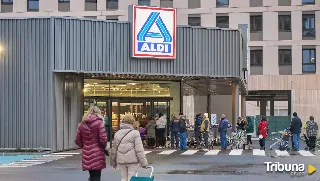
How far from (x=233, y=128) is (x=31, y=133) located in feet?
34.8

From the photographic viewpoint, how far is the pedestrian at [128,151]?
9633 mm

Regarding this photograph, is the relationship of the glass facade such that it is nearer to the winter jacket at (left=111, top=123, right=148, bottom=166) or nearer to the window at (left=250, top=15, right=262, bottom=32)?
the window at (left=250, top=15, right=262, bottom=32)

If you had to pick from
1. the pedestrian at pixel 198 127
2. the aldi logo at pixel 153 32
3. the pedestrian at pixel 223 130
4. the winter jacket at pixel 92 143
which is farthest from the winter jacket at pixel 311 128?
the winter jacket at pixel 92 143

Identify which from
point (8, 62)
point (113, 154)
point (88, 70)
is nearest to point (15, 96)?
point (8, 62)

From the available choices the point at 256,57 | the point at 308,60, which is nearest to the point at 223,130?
the point at 256,57

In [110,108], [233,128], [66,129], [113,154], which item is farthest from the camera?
[110,108]

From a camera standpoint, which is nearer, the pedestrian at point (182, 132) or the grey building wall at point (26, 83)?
the grey building wall at point (26, 83)

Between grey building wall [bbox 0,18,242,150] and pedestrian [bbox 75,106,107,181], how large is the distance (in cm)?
1549

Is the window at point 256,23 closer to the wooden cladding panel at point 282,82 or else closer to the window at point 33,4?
the wooden cladding panel at point 282,82

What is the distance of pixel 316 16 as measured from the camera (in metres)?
52.8

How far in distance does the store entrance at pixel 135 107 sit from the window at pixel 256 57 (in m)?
21.3

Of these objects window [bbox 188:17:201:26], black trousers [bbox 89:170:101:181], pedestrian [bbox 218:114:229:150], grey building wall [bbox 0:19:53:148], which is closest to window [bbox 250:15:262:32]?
window [bbox 188:17:201:26]

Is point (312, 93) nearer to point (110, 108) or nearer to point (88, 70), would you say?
point (110, 108)

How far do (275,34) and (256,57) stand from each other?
105 inches
